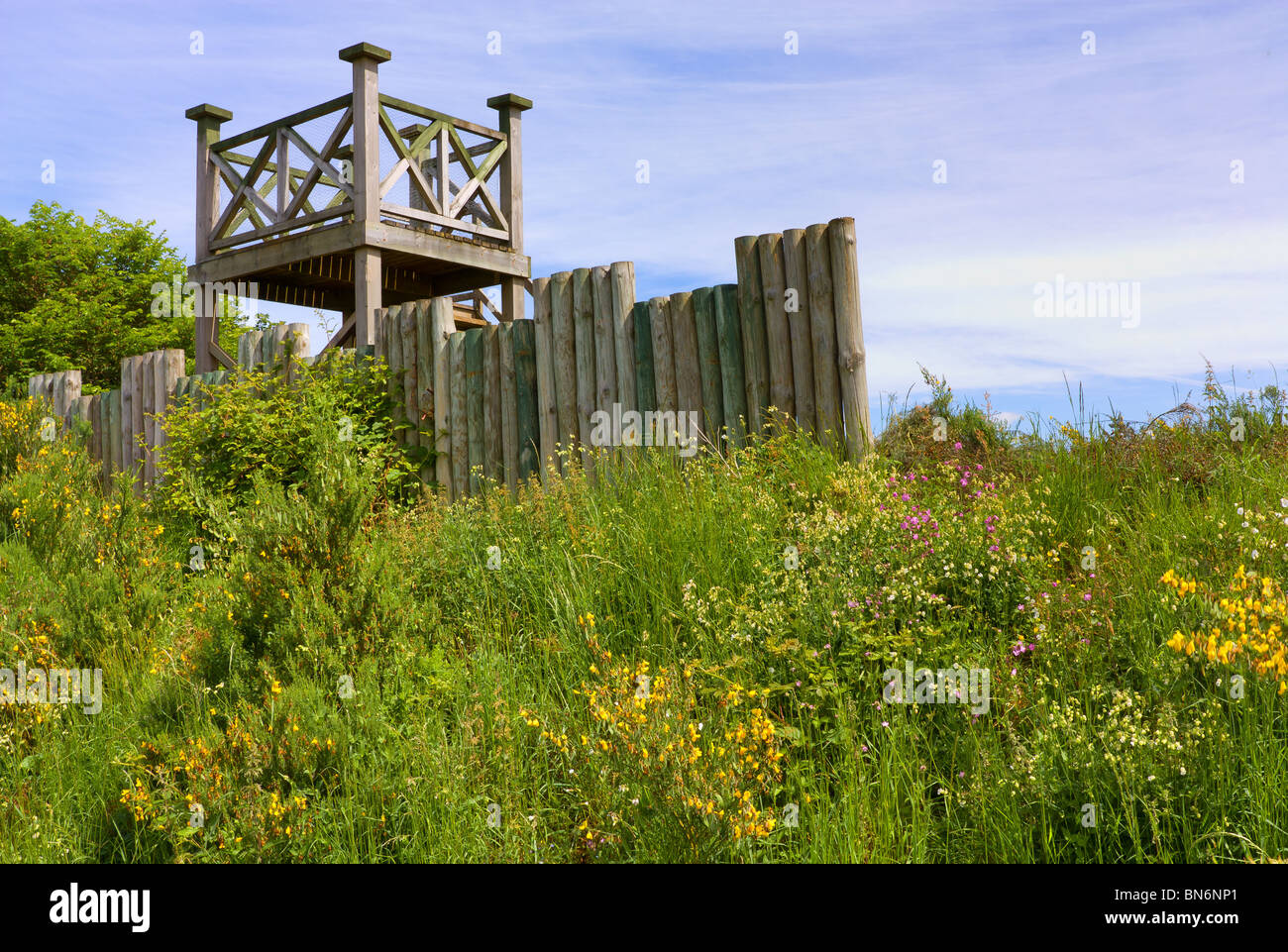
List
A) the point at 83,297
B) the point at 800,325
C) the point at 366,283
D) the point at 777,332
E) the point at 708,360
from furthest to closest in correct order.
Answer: the point at 83,297, the point at 366,283, the point at 708,360, the point at 777,332, the point at 800,325

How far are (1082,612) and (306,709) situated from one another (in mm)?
3238

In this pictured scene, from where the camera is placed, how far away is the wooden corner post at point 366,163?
11641mm

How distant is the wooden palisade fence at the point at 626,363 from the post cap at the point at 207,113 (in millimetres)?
5479

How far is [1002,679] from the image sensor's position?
3.91 metres

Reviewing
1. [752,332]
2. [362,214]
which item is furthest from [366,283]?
[752,332]

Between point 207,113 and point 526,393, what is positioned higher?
point 207,113

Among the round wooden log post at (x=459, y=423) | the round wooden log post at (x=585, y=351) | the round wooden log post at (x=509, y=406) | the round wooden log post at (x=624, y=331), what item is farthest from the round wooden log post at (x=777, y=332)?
the round wooden log post at (x=459, y=423)

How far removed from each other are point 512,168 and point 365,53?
2577 millimetres

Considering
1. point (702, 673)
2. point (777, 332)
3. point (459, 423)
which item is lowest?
point (702, 673)

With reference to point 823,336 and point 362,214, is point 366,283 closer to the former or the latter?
point 362,214

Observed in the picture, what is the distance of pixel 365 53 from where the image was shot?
1172 centimetres

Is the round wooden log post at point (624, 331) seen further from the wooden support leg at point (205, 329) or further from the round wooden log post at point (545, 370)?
the wooden support leg at point (205, 329)
